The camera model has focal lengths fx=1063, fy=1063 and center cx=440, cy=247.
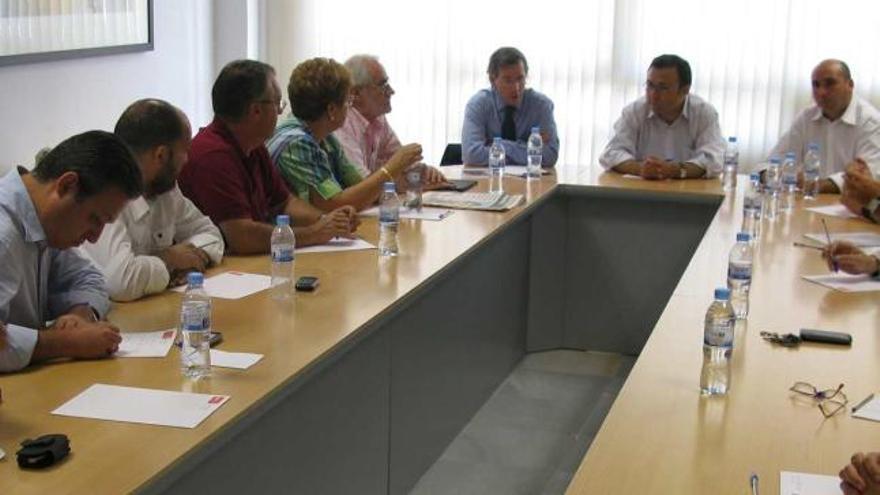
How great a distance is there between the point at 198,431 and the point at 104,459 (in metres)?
A: 0.19

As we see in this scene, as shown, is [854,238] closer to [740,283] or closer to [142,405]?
[740,283]

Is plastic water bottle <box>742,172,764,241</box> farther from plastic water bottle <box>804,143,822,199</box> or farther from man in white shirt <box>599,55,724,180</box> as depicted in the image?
man in white shirt <box>599,55,724,180</box>

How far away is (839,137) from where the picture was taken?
521cm

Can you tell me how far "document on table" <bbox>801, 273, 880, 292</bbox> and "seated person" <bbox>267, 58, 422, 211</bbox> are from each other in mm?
1582

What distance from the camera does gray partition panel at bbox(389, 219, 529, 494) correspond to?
3.27 metres

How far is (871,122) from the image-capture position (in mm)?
5117

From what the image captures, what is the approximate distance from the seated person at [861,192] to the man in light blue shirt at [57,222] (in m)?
3.08

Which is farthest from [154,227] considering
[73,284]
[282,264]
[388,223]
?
[388,223]

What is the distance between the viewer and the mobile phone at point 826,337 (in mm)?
2613

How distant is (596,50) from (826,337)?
4139mm

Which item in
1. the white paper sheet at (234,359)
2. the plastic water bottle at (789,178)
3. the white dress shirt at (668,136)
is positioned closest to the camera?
the white paper sheet at (234,359)

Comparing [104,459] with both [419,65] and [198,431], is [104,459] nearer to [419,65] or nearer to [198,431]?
[198,431]

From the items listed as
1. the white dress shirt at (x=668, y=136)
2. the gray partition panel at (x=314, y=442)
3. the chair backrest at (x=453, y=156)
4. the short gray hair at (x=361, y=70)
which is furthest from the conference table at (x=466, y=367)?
the chair backrest at (x=453, y=156)

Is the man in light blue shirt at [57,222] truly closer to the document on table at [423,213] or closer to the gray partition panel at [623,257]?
the document on table at [423,213]
